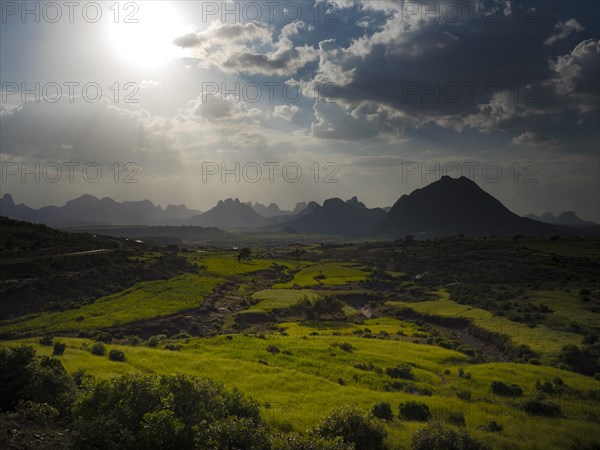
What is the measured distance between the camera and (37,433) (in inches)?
814

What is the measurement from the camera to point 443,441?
23844 millimetres

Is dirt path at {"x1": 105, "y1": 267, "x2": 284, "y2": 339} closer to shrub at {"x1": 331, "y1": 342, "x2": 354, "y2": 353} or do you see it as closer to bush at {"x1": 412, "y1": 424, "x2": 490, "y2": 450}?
shrub at {"x1": 331, "y1": 342, "x2": 354, "y2": 353}

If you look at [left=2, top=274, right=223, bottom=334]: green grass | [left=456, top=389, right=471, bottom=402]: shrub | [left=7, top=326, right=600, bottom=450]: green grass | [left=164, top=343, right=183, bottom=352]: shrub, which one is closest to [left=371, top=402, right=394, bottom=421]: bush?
[left=7, top=326, right=600, bottom=450]: green grass

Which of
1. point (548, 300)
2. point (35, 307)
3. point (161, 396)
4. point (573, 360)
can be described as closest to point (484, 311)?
point (548, 300)

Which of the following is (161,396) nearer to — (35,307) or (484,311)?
(35,307)

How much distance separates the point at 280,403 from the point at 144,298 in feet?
202

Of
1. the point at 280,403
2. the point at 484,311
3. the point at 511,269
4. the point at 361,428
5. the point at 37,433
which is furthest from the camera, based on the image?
the point at 511,269

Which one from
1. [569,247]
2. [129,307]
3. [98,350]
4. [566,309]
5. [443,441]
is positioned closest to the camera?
[443,441]

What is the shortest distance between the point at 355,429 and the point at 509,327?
5847cm

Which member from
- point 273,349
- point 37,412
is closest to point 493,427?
point 273,349

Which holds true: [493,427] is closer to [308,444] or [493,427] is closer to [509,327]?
[308,444]

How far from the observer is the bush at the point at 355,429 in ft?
80.0

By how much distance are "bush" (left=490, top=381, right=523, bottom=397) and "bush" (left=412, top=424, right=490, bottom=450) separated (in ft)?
61.2

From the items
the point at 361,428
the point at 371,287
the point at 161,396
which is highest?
the point at 161,396
